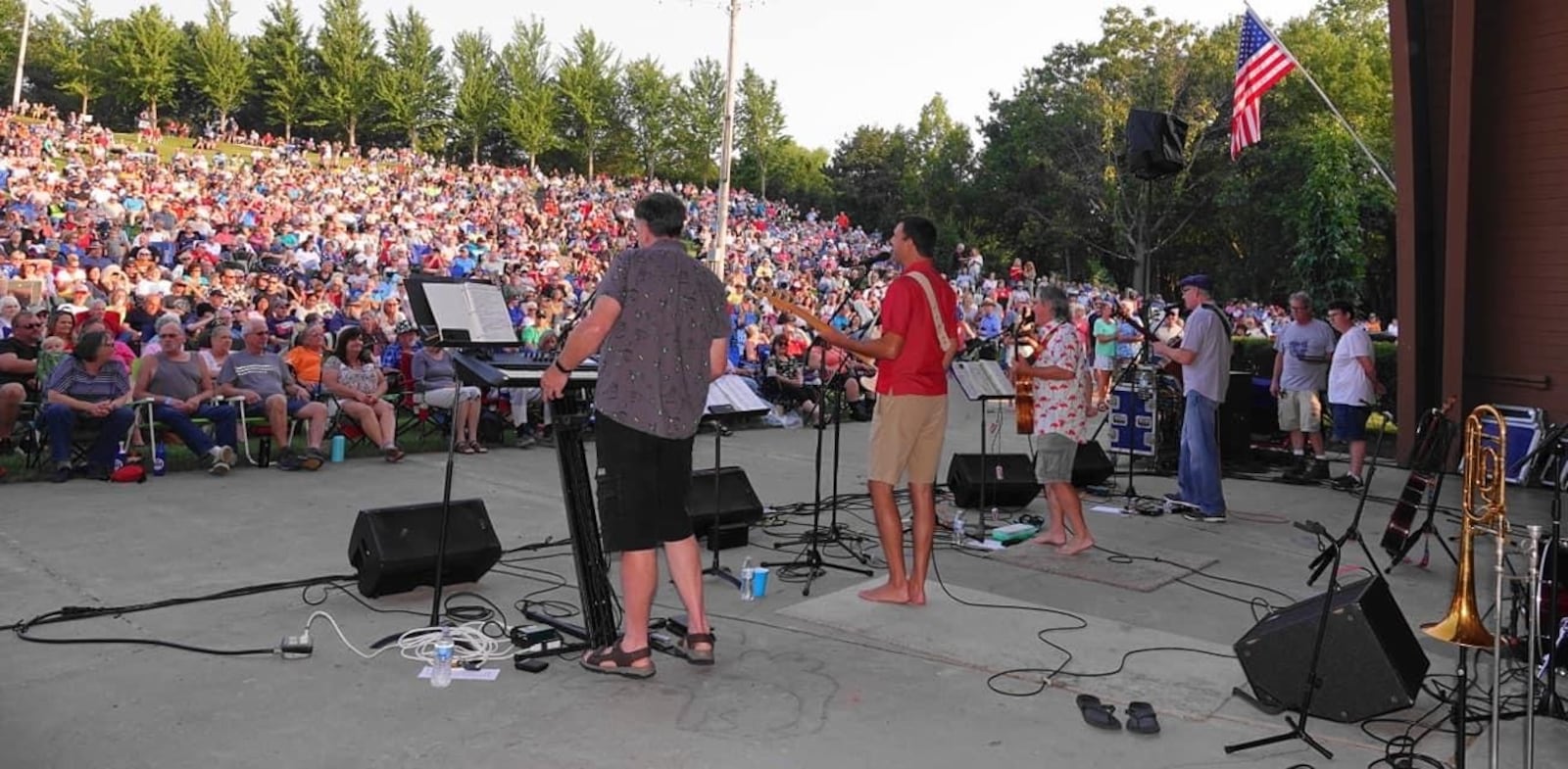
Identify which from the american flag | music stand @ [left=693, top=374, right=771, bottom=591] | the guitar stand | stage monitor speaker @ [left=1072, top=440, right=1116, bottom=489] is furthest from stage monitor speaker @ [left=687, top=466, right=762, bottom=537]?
the american flag

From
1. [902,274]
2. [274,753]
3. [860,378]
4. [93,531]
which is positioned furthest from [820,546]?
[860,378]

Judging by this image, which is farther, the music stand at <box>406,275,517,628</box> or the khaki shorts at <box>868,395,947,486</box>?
the khaki shorts at <box>868,395,947,486</box>

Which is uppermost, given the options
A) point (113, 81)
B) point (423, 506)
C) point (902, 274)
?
point (113, 81)

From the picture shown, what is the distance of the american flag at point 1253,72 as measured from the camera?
11641 mm

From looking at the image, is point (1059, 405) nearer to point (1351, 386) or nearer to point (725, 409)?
point (725, 409)

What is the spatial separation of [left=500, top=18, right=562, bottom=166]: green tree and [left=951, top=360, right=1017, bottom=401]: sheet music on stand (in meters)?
47.8

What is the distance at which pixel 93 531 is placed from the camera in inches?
Result: 245

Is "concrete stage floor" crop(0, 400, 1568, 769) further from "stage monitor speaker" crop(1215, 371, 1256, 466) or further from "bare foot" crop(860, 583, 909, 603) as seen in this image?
"stage monitor speaker" crop(1215, 371, 1256, 466)

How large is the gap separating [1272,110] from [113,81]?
1900 inches

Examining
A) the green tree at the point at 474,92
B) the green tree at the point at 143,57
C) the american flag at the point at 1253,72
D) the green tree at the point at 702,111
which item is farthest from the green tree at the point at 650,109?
the american flag at the point at 1253,72

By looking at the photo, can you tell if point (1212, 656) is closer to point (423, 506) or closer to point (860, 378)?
point (423, 506)

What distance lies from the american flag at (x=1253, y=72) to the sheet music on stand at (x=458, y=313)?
9.32 m

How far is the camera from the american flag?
1164 cm

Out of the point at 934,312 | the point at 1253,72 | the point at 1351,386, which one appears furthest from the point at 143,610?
the point at 1253,72
